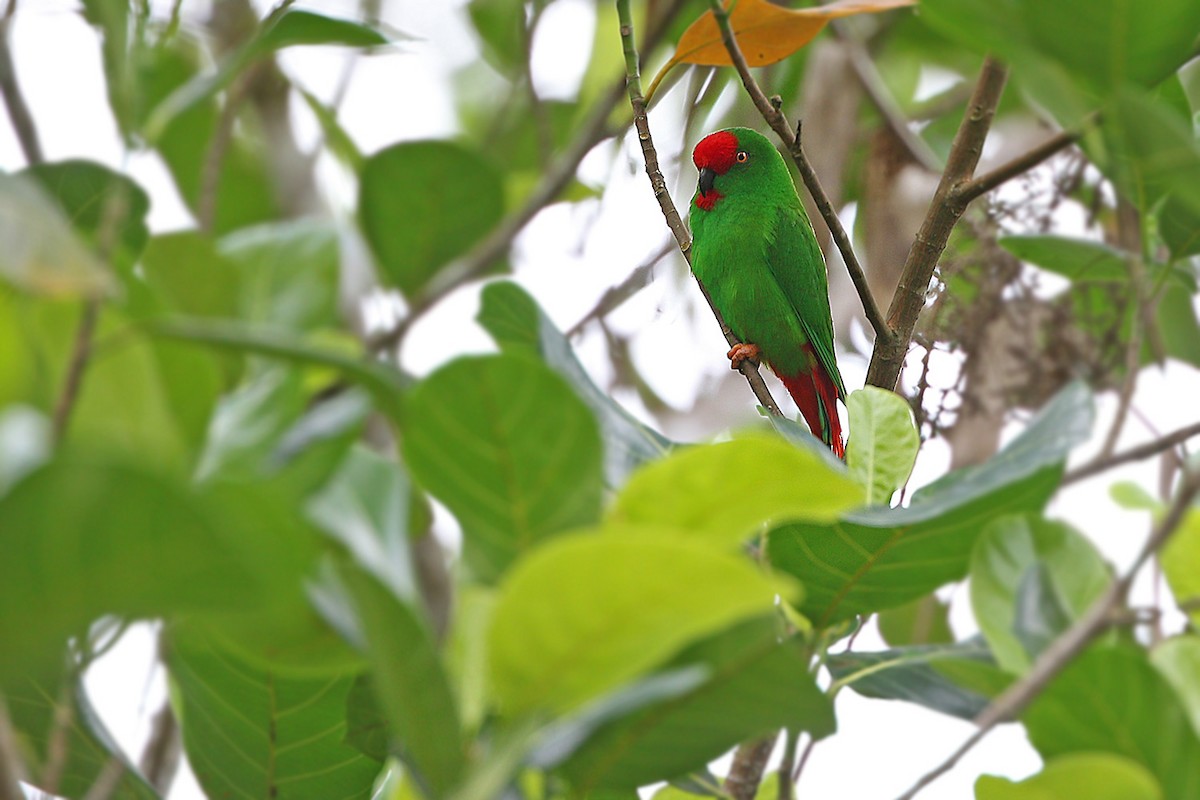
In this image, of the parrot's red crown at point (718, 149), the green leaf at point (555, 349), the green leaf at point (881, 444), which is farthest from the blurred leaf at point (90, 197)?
the parrot's red crown at point (718, 149)

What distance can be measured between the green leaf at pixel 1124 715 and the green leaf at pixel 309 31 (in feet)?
2.69

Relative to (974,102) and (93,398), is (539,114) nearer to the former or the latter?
(974,102)

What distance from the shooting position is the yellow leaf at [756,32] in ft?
4.85

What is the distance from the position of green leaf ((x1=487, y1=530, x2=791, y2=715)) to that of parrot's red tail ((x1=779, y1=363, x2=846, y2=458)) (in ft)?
9.34

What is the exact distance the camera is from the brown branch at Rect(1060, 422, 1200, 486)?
6.01ft

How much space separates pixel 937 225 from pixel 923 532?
78 centimetres

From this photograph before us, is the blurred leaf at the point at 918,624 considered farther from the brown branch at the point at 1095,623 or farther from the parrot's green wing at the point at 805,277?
the brown branch at the point at 1095,623

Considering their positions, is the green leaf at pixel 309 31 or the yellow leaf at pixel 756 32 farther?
the yellow leaf at pixel 756 32

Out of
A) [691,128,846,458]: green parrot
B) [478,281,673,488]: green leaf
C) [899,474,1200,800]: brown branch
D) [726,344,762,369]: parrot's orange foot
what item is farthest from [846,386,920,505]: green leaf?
[691,128,846,458]: green parrot

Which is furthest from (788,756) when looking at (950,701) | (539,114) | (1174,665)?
(539,114)

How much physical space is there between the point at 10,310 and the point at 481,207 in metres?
1.37

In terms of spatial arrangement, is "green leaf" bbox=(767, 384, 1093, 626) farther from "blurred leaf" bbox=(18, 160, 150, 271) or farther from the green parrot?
the green parrot

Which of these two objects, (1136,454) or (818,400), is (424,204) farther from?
(818,400)

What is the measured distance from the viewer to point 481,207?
2.09 m
